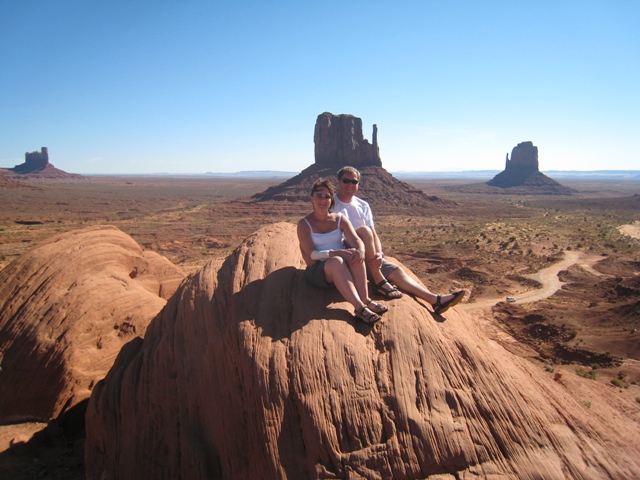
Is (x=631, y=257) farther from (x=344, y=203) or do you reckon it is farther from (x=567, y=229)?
(x=344, y=203)

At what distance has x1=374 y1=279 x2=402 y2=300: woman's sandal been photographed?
5031 millimetres

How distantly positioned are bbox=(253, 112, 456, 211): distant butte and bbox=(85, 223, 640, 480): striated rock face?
2462 inches

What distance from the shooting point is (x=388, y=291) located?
5074mm

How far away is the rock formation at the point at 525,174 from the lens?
10956 cm

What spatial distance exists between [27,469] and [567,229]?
4680 centimetres

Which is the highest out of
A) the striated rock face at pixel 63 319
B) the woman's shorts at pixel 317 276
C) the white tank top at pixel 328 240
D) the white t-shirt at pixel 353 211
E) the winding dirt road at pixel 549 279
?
the white t-shirt at pixel 353 211

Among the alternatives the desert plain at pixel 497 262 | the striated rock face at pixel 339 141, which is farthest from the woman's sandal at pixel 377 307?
the striated rock face at pixel 339 141

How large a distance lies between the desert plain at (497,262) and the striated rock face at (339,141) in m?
17.5

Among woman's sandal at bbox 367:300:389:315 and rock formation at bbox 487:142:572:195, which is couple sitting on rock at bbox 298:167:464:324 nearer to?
woman's sandal at bbox 367:300:389:315

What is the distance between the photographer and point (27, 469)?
5988 mm

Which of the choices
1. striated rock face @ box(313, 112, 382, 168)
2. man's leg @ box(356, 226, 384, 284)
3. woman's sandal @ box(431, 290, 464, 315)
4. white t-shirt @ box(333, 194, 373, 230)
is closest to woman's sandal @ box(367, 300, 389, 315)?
man's leg @ box(356, 226, 384, 284)

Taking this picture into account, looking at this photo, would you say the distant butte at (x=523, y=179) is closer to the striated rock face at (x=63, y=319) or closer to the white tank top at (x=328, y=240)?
the striated rock face at (x=63, y=319)

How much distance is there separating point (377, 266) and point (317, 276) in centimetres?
79

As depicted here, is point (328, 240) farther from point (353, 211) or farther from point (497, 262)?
point (497, 262)
